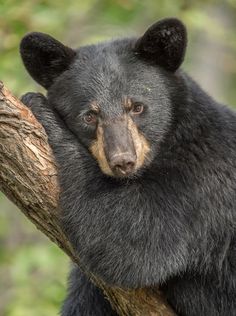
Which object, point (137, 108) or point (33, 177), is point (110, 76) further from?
point (33, 177)

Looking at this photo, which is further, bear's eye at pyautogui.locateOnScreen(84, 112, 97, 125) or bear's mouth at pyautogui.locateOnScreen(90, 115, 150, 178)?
bear's eye at pyautogui.locateOnScreen(84, 112, 97, 125)

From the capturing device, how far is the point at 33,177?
15.4 feet

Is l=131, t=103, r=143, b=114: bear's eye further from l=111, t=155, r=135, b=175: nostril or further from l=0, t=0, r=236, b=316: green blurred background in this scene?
l=0, t=0, r=236, b=316: green blurred background

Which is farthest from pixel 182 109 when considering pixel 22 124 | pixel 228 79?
pixel 228 79

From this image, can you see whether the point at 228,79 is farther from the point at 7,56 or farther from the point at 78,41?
the point at 7,56

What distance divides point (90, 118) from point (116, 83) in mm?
270

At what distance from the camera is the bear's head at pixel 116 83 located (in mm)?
5207

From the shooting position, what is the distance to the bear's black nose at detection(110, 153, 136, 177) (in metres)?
4.87

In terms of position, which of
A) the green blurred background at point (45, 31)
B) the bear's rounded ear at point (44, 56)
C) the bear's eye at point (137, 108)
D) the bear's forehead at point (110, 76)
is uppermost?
the bear's rounded ear at point (44, 56)

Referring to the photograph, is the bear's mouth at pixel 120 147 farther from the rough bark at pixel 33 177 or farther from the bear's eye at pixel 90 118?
the rough bark at pixel 33 177

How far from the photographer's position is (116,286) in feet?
16.1

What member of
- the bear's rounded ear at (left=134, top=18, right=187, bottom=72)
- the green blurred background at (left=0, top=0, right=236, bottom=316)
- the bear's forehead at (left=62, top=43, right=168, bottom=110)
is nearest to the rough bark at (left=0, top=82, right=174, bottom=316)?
the bear's forehead at (left=62, top=43, right=168, bottom=110)

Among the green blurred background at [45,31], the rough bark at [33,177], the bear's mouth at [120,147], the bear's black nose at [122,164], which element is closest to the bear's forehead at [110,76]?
the bear's mouth at [120,147]

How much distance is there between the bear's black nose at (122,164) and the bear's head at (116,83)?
16cm
